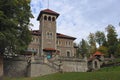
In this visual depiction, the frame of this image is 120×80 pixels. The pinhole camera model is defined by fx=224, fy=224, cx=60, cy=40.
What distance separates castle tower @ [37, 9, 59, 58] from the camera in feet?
178

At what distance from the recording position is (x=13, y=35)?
30.6 metres

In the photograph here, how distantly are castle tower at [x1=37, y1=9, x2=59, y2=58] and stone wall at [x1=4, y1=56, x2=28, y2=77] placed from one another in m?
16.9

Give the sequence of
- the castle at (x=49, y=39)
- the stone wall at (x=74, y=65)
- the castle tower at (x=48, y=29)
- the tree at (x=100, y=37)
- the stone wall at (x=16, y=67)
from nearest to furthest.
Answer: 1. the stone wall at (x=16, y=67)
2. the stone wall at (x=74, y=65)
3. the castle at (x=49, y=39)
4. the castle tower at (x=48, y=29)
5. the tree at (x=100, y=37)

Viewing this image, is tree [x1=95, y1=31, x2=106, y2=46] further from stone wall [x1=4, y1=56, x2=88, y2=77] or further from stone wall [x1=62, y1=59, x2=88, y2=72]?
stone wall [x1=4, y1=56, x2=88, y2=77]

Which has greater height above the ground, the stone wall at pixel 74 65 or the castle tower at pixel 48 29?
the castle tower at pixel 48 29

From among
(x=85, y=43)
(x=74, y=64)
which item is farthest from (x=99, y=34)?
(x=74, y=64)

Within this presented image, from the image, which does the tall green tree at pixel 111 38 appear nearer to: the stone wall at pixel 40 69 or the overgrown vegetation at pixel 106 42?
the overgrown vegetation at pixel 106 42

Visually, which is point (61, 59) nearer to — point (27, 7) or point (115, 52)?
point (27, 7)

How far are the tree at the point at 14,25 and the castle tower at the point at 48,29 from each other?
63.5 ft

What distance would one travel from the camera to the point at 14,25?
31.4 m

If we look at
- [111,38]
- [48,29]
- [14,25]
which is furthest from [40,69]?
[111,38]

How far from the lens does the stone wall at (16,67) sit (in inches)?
1359

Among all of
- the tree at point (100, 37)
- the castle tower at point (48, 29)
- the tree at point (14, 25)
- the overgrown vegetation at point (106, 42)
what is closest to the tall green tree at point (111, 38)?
the overgrown vegetation at point (106, 42)

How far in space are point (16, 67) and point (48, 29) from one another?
72.6ft
